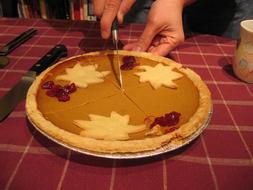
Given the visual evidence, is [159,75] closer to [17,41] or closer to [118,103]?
[118,103]

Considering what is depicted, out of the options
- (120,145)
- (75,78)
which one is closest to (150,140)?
(120,145)

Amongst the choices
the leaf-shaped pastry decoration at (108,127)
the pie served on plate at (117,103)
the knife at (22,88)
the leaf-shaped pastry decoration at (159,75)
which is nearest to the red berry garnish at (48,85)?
the pie served on plate at (117,103)

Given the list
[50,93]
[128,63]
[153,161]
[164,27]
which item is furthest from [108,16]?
[153,161]

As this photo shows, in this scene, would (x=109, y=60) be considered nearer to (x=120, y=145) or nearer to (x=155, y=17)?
(x=155, y=17)

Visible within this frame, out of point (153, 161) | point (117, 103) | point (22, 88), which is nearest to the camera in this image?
point (153, 161)

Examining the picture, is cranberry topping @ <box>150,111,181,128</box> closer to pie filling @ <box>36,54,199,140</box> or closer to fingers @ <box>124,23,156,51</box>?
pie filling @ <box>36,54,199,140</box>

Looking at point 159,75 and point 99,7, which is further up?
point 99,7
